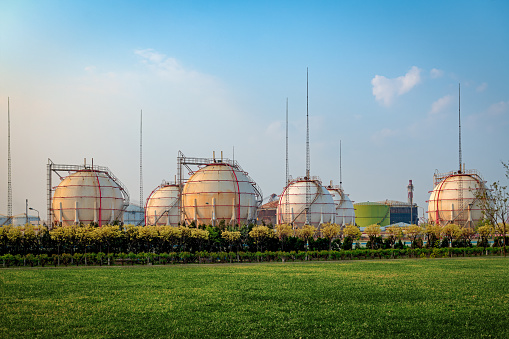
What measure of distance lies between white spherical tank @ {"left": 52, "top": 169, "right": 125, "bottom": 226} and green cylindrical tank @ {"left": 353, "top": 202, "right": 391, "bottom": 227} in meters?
95.4

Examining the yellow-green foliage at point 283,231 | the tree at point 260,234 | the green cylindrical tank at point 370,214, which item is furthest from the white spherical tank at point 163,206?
the green cylindrical tank at point 370,214

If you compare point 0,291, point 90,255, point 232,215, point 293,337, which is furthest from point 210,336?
point 232,215

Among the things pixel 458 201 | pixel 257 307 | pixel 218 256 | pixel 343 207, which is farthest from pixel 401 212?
pixel 257 307

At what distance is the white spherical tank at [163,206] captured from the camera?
272 ft

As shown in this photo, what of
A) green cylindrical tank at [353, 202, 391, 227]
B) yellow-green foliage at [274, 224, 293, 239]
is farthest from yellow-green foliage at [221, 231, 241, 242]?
green cylindrical tank at [353, 202, 391, 227]

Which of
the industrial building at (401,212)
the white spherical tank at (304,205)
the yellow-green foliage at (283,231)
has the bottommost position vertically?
the industrial building at (401,212)

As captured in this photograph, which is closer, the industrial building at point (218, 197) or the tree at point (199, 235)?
→ the tree at point (199, 235)

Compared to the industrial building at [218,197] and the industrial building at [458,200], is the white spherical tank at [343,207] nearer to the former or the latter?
the industrial building at [458,200]

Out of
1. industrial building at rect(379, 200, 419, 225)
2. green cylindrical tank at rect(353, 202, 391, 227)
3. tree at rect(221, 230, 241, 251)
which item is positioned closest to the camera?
tree at rect(221, 230, 241, 251)

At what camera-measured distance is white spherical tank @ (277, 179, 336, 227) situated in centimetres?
8119

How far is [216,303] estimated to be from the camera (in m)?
19.4

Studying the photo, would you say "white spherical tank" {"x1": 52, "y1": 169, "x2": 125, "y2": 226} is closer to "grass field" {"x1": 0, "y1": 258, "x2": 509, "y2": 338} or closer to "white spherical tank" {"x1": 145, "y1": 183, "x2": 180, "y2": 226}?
"white spherical tank" {"x1": 145, "y1": 183, "x2": 180, "y2": 226}

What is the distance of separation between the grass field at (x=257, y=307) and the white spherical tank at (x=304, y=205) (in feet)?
172

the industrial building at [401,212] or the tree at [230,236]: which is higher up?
the tree at [230,236]
